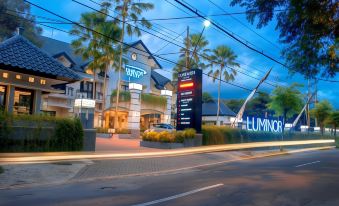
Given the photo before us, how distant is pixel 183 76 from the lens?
2767cm

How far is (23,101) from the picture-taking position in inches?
820

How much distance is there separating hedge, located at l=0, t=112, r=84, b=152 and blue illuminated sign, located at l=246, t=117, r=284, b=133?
19.2 metres

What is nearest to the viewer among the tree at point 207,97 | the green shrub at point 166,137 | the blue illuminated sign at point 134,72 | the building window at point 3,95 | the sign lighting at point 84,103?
the building window at point 3,95

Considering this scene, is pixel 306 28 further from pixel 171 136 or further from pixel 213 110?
pixel 213 110

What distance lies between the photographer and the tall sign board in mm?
26453

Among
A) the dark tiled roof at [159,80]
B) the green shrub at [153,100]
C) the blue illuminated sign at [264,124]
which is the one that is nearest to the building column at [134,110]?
the green shrub at [153,100]

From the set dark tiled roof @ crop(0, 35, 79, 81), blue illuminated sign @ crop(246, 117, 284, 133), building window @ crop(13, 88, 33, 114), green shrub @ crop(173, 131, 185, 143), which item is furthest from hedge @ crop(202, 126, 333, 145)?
building window @ crop(13, 88, 33, 114)

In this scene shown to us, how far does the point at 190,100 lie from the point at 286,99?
18.4 meters

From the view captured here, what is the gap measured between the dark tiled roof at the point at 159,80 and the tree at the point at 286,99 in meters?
16.9

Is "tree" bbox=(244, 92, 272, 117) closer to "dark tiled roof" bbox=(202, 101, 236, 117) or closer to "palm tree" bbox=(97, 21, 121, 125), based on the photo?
"dark tiled roof" bbox=(202, 101, 236, 117)

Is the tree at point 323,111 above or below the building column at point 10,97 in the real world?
above

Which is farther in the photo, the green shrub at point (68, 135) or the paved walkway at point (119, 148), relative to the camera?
the paved walkway at point (119, 148)

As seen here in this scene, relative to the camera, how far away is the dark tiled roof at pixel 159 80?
172 feet

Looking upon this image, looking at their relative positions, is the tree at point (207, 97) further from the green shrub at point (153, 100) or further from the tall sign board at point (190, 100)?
the tall sign board at point (190, 100)
